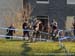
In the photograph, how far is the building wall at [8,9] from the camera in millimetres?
36250

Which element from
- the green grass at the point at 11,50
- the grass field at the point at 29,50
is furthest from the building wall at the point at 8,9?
the grass field at the point at 29,50

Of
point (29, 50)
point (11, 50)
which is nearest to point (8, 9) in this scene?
point (29, 50)

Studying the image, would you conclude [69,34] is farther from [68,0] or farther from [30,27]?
[68,0]

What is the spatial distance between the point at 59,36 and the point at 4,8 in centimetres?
1535

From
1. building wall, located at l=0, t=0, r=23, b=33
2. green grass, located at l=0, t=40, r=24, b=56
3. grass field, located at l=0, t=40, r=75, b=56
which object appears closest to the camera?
green grass, located at l=0, t=40, r=24, b=56

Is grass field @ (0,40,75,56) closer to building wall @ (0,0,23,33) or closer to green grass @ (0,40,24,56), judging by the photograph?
green grass @ (0,40,24,56)

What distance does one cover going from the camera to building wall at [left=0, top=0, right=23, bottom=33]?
3625 centimetres

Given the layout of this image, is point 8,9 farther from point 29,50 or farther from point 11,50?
point 11,50

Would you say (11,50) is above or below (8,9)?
below

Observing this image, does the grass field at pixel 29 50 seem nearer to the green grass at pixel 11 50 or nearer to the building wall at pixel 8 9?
the green grass at pixel 11 50

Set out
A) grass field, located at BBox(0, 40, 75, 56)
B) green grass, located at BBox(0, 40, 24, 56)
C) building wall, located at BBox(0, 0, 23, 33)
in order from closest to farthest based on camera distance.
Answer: green grass, located at BBox(0, 40, 24, 56) → grass field, located at BBox(0, 40, 75, 56) → building wall, located at BBox(0, 0, 23, 33)

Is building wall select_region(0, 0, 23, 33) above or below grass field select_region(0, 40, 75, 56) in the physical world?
above

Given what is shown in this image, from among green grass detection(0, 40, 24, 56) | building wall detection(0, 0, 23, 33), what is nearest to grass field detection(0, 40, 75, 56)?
green grass detection(0, 40, 24, 56)

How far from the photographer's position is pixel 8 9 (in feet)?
123
